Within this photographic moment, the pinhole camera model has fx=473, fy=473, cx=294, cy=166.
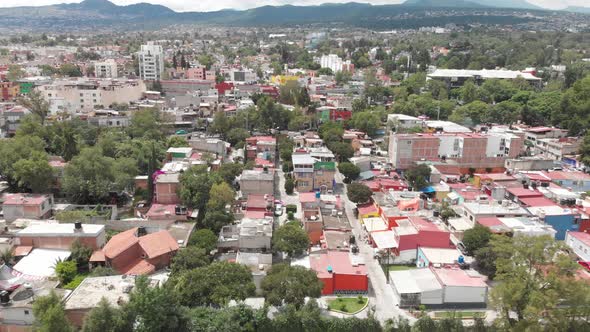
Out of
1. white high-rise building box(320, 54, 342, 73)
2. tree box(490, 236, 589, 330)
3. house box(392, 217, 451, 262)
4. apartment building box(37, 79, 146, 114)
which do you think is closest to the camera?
tree box(490, 236, 589, 330)

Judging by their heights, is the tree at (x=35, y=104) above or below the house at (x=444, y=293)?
above

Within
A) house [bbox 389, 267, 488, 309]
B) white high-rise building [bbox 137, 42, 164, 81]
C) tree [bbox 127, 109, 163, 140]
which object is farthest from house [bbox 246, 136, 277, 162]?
white high-rise building [bbox 137, 42, 164, 81]

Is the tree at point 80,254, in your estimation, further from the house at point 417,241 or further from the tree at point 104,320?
the house at point 417,241

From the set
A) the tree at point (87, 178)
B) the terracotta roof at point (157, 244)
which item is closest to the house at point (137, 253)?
the terracotta roof at point (157, 244)

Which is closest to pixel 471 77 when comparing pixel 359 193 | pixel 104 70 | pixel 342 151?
pixel 342 151

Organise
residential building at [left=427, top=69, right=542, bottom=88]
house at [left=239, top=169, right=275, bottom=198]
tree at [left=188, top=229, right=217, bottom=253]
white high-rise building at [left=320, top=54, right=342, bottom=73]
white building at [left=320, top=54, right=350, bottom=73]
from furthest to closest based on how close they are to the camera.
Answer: white high-rise building at [left=320, top=54, right=342, bottom=73], white building at [left=320, top=54, right=350, bottom=73], residential building at [left=427, top=69, right=542, bottom=88], house at [left=239, top=169, right=275, bottom=198], tree at [left=188, top=229, right=217, bottom=253]

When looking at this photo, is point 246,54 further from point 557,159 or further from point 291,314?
point 291,314

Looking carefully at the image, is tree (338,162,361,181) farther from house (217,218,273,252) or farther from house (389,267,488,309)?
house (389,267,488,309)
